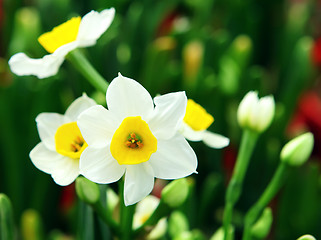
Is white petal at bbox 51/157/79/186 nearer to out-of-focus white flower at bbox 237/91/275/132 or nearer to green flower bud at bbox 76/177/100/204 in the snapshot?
green flower bud at bbox 76/177/100/204

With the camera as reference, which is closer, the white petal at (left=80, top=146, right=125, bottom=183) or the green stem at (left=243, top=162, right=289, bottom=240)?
the white petal at (left=80, top=146, right=125, bottom=183)

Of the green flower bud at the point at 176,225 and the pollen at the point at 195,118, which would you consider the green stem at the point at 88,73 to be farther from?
the green flower bud at the point at 176,225

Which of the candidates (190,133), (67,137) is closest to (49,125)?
(67,137)

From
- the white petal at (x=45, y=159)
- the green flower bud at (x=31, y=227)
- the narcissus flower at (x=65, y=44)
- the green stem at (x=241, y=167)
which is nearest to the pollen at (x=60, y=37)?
the narcissus flower at (x=65, y=44)

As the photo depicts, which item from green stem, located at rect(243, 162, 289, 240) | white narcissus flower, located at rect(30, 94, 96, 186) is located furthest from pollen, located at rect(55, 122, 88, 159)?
green stem, located at rect(243, 162, 289, 240)

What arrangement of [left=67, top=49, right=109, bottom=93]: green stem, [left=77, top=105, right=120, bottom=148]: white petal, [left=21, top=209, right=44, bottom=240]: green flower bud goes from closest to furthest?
[left=77, top=105, right=120, bottom=148]: white petal
[left=67, top=49, right=109, bottom=93]: green stem
[left=21, top=209, right=44, bottom=240]: green flower bud

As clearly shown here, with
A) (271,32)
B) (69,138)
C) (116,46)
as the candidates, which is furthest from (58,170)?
(271,32)
